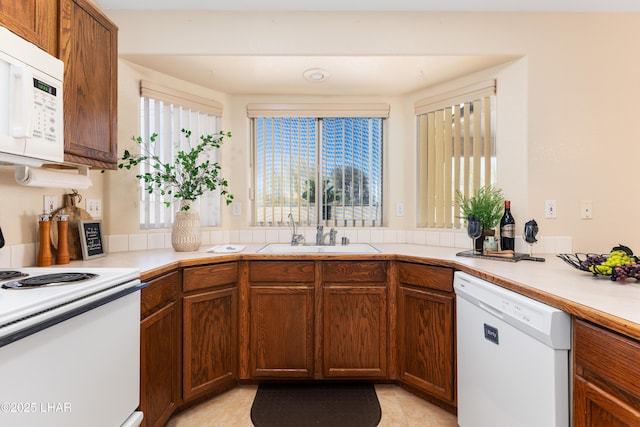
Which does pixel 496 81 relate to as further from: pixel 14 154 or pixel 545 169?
pixel 14 154

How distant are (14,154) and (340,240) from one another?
2.04 m

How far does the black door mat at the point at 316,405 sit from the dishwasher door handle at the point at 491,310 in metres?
0.91

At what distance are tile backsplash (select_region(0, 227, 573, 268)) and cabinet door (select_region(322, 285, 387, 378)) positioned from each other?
71 centimetres

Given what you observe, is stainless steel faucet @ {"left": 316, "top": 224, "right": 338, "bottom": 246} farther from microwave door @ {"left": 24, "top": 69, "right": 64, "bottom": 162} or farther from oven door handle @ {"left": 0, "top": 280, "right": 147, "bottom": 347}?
microwave door @ {"left": 24, "top": 69, "right": 64, "bottom": 162}

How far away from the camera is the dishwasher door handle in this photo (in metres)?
1.27

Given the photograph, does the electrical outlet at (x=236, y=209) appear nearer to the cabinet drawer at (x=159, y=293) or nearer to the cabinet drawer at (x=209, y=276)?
the cabinet drawer at (x=209, y=276)

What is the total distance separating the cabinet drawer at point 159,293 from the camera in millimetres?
1493

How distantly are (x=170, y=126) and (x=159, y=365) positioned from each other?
166 centimetres

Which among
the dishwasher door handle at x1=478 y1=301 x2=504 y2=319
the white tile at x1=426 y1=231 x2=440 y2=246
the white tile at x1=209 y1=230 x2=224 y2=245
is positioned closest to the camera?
the dishwasher door handle at x1=478 y1=301 x2=504 y2=319

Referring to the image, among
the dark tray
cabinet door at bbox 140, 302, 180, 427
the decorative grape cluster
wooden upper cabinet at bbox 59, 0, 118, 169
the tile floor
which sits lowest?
the tile floor

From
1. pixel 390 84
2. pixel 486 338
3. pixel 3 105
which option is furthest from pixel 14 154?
pixel 390 84

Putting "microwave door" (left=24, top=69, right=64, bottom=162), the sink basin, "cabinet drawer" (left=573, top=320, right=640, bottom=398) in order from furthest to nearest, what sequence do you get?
1. the sink basin
2. "microwave door" (left=24, top=69, right=64, bottom=162)
3. "cabinet drawer" (left=573, top=320, right=640, bottom=398)

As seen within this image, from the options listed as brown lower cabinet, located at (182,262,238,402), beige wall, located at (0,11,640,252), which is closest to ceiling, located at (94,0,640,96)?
beige wall, located at (0,11,640,252)

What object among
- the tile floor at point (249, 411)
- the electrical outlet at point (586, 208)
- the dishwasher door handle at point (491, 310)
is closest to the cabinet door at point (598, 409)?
the dishwasher door handle at point (491, 310)
